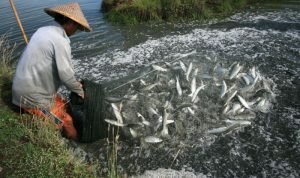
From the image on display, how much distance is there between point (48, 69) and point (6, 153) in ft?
4.41

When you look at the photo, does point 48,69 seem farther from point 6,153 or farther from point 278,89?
point 278,89

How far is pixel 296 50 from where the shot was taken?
28.9 feet

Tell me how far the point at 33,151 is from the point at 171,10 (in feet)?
30.2

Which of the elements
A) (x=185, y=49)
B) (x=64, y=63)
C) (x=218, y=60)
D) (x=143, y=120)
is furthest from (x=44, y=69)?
(x=185, y=49)

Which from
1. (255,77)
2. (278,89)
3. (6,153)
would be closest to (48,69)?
(6,153)

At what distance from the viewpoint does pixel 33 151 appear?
4.52 meters

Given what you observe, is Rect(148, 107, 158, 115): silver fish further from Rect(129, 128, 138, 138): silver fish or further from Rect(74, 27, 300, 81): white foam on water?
Rect(74, 27, 300, 81): white foam on water

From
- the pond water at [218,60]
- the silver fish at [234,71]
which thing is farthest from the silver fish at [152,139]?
the silver fish at [234,71]

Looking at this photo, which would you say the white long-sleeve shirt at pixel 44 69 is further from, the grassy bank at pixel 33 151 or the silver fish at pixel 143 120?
the silver fish at pixel 143 120

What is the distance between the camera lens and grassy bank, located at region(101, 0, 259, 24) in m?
12.5

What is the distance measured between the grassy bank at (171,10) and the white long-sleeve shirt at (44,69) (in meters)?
8.00

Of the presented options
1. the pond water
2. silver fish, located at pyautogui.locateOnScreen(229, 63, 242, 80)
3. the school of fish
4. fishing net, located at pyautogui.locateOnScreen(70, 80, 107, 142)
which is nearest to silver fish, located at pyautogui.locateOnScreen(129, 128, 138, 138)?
the school of fish

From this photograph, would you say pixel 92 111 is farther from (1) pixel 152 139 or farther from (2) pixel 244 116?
(2) pixel 244 116

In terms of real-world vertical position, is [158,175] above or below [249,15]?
below
